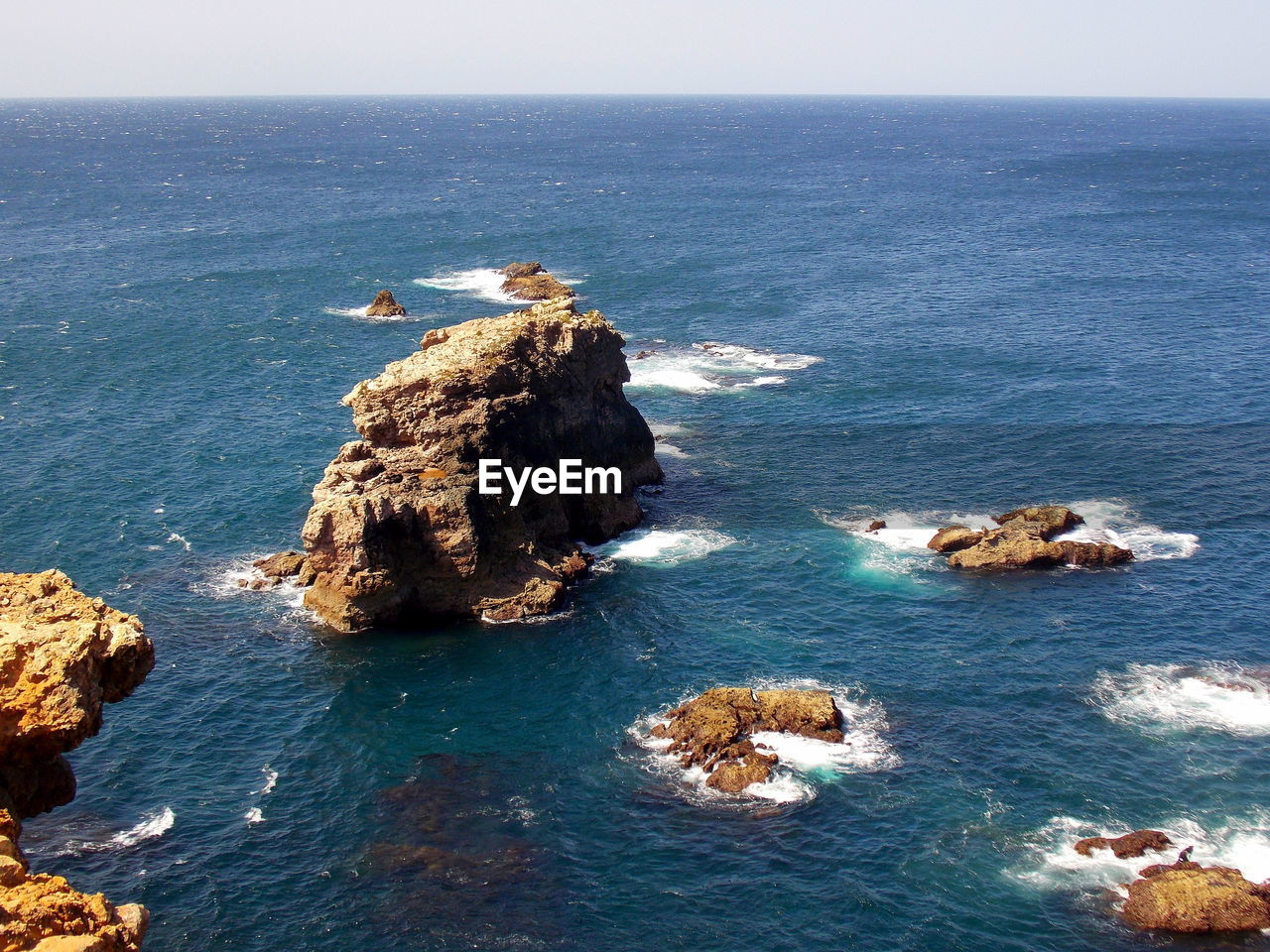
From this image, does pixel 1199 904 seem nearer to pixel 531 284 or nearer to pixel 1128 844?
pixel 1128 844

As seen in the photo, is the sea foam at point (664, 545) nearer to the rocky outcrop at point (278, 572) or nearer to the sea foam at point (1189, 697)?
the rocky outcrop at point (278, 572)

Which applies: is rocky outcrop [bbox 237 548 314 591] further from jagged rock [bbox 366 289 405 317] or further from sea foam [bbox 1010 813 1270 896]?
jagged rock [bbox 366 289 405 317]

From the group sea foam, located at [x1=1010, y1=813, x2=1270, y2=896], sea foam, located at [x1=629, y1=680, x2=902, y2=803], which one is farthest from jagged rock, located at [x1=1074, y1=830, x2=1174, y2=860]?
sea foam, located at [x1=629, y1=680, x2=902, y2=803]

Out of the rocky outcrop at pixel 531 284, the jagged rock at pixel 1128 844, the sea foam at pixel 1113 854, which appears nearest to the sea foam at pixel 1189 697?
the sea foam at pixel 1113 854

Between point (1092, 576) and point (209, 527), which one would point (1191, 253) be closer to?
point (1092, 576)

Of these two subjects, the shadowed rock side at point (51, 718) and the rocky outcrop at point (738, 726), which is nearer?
the shadowed rock side at point (51, 718)

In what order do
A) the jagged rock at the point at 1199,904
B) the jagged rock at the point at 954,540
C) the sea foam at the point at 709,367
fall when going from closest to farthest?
the jagged rock at the point at 1199,904, the jagged rock at the point at 954,540, the sea foam at the point at 709,367
